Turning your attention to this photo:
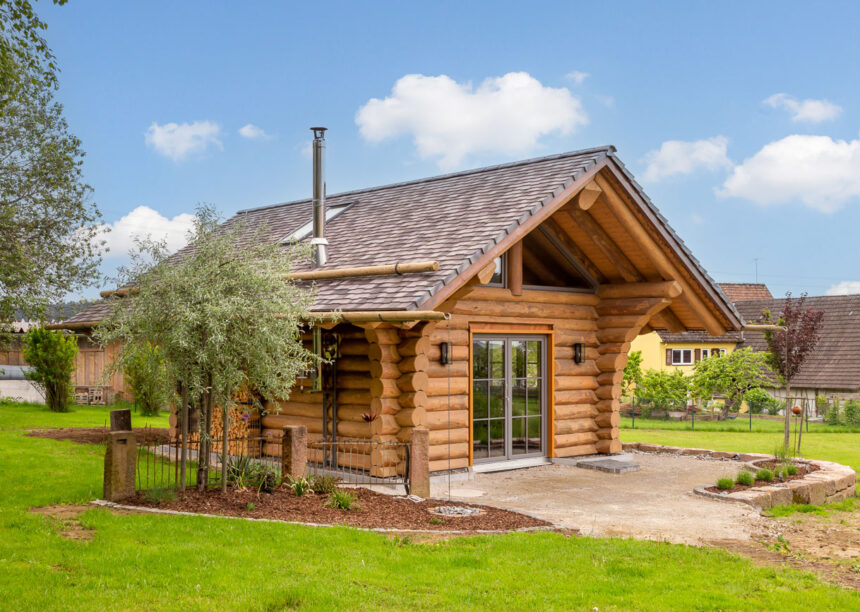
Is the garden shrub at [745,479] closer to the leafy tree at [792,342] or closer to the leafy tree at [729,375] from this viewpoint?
the leafy tree at [792,342]

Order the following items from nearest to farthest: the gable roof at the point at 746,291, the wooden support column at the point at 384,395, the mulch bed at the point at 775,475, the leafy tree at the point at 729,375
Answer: the wooden support column at the point at 384,395 → the mulch bed at the point at 775,475 → the leafy tree at the point at 729,375 → the gable roof at the point at 746,291

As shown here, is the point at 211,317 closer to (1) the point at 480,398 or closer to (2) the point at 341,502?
(2) the point at 341,502

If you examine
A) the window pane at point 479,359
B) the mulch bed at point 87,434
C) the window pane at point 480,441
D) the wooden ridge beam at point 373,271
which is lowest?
the mulch bed at point 87,434

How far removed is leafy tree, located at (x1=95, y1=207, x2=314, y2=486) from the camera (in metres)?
8.95

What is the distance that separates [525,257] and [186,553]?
27.0 feet

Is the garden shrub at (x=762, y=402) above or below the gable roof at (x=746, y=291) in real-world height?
below

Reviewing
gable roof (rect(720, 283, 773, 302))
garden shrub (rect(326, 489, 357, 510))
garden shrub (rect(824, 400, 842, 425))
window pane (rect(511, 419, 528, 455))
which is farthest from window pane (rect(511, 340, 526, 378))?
gable roof (rect(720, 283, 773, 302))

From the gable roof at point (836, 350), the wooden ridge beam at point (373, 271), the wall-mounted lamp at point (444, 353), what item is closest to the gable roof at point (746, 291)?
the gable roof at point (836, 350)

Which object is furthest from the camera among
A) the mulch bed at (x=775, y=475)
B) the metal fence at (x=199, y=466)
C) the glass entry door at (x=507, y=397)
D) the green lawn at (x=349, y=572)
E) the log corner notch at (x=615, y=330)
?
the log corner notch at (x=615, y=330)

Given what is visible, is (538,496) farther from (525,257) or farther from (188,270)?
(188,270)

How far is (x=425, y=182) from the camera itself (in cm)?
1611

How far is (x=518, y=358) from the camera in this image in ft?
44.7

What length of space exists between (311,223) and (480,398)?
18.2ft

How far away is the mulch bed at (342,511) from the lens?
848 cm
